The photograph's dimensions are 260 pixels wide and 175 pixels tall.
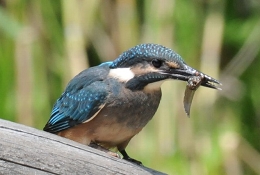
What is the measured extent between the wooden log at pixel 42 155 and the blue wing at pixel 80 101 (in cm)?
47

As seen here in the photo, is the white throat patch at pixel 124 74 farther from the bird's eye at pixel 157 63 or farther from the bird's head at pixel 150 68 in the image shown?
the bird's eye at pixel 157 63

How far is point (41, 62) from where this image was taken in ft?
11.5

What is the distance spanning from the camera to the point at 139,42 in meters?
3.50

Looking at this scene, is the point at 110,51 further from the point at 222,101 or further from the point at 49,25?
the point at 222,101

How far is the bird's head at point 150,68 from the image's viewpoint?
2301 mm

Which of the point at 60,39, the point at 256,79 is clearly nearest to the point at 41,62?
the point at 60,39

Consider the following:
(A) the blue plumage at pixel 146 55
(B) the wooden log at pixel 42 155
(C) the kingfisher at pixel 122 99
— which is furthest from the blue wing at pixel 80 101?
(B) the wooden log at pixel 42 155

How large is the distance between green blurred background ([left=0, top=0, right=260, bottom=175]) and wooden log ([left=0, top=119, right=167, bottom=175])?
1317 millimetres

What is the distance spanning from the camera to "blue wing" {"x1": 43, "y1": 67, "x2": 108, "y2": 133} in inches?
96.0

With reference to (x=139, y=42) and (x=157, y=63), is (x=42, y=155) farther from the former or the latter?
(x=139, y=42)

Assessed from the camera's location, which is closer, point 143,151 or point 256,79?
point 143,151

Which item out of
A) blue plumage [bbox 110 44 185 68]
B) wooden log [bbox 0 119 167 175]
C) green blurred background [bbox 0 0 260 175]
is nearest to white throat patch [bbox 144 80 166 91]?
blue plumage [bbox 110 44 185 68]

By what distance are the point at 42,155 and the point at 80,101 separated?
0.72 meters

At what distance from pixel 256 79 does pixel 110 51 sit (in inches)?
38.4
